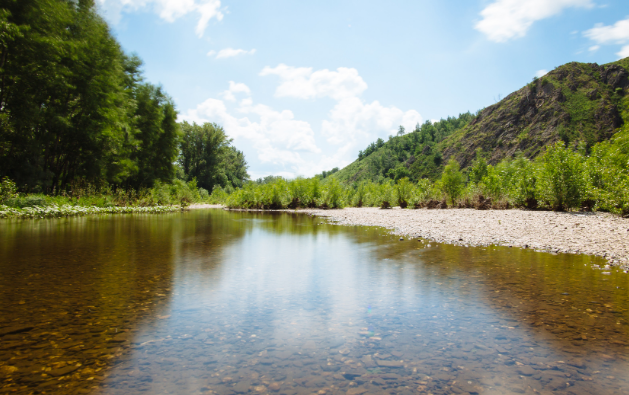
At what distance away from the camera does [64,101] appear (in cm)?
1891

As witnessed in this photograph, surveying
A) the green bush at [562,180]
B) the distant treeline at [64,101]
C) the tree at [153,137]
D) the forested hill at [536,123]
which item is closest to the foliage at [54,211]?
the distant treeline at [64,101]

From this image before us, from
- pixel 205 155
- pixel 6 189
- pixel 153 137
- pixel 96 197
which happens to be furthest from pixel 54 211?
pixel 205 155

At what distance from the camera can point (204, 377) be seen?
8.74 feet

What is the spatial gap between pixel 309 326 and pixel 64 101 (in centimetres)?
2248

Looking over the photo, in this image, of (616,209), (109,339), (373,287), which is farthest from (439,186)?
(109,339)

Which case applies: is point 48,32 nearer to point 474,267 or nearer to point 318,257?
point 318,257

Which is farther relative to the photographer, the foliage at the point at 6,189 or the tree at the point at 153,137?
the tree at the point at 153,137

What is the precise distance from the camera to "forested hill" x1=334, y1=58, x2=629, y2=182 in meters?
96.9

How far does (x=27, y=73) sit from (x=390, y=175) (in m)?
119

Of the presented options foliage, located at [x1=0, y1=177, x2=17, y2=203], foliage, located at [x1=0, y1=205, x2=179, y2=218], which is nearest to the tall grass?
foliage, located at [x1=0, y1=177, x2=17, y2=203]

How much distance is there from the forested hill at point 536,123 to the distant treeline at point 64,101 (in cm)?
10574

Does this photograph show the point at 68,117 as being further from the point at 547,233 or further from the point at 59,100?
the point at 547,233

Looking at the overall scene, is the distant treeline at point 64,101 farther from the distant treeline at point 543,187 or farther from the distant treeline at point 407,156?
the distant treeline at point 407,156

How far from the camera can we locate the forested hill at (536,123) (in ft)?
318
